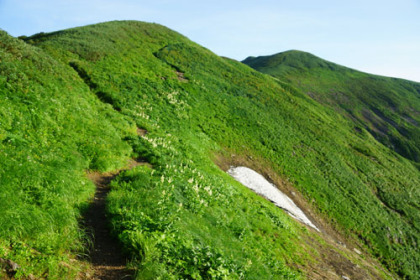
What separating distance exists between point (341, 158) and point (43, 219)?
4589 cm

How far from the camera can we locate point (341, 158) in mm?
43781

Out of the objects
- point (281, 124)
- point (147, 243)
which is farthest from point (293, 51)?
point (147, 243)

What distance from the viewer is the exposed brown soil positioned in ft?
51.6

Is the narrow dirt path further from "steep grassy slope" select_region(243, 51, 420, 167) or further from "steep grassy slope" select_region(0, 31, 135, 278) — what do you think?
"steep grassy slope" select_region(243, 51, 420, 167)

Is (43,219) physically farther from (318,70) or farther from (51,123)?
(318,70)

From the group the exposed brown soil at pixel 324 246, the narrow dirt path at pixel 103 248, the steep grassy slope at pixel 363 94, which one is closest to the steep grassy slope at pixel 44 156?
the narrow dirt path at pixel 103 248

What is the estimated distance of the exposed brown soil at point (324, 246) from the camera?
15.7m

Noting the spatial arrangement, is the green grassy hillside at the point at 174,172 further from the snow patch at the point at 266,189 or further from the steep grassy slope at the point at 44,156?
the snow patch at the point at 266,189

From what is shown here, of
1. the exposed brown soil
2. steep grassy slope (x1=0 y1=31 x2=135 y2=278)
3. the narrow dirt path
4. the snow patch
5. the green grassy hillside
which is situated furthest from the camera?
the snow patch

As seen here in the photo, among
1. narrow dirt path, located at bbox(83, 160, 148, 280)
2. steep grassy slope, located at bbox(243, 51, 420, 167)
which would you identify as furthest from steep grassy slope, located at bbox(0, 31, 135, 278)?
steep grassy slope, located at bbox(243, 51, 420, 167)

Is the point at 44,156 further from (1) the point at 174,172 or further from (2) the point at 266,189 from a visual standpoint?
(2) the point at 266,189

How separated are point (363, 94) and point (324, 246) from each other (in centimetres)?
10822

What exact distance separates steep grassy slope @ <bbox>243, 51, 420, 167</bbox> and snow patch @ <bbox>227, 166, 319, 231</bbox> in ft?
218

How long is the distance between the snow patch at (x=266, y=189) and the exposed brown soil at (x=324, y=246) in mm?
1169
